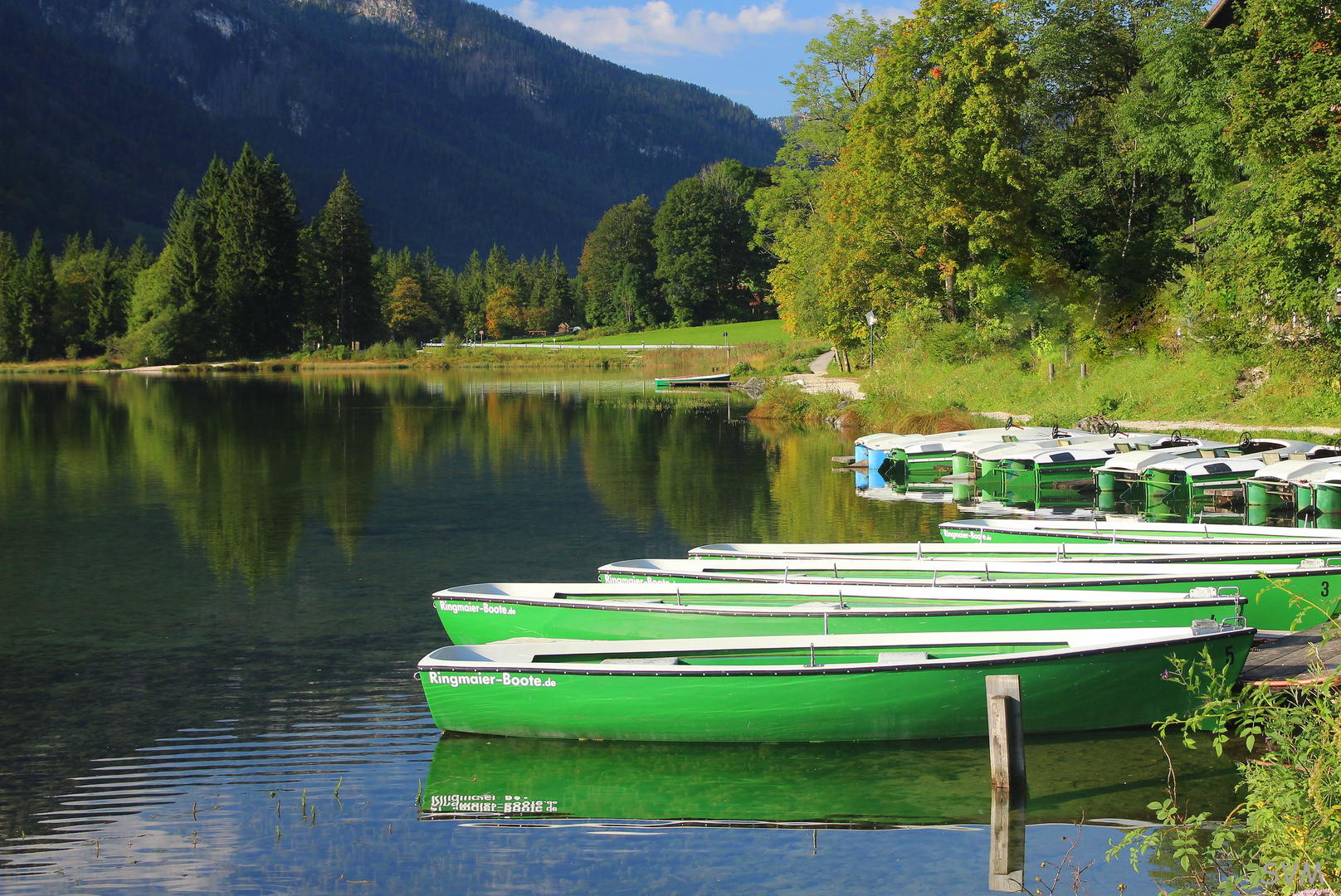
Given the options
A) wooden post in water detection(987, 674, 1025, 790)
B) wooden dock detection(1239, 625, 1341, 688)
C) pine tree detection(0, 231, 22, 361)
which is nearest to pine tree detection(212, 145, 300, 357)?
pine tree detection(0, 231, 22, 361)

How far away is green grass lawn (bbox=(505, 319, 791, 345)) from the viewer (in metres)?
96.0

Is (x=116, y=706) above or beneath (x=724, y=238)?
beneath

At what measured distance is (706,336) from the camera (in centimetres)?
10212

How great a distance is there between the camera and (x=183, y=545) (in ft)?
69.1

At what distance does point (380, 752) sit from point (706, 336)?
304 ft

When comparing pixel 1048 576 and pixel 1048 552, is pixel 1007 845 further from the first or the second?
pixel 1048 552

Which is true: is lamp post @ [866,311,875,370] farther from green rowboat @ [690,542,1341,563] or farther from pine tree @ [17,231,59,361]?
pine tree @ [17,231,59,361]

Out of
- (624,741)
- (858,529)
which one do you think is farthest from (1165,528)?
(624,741)

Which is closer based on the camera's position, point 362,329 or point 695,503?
point 695,503

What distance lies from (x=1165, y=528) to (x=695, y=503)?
438 inches

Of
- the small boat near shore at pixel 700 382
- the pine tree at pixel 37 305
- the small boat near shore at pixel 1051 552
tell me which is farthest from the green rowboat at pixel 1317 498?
the pine tree at pixel 37 305

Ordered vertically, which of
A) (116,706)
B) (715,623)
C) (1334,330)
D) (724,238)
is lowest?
(116,706)

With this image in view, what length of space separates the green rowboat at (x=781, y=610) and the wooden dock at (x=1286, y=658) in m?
0.55

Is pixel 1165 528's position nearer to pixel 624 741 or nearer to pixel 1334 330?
pixel 624 741
